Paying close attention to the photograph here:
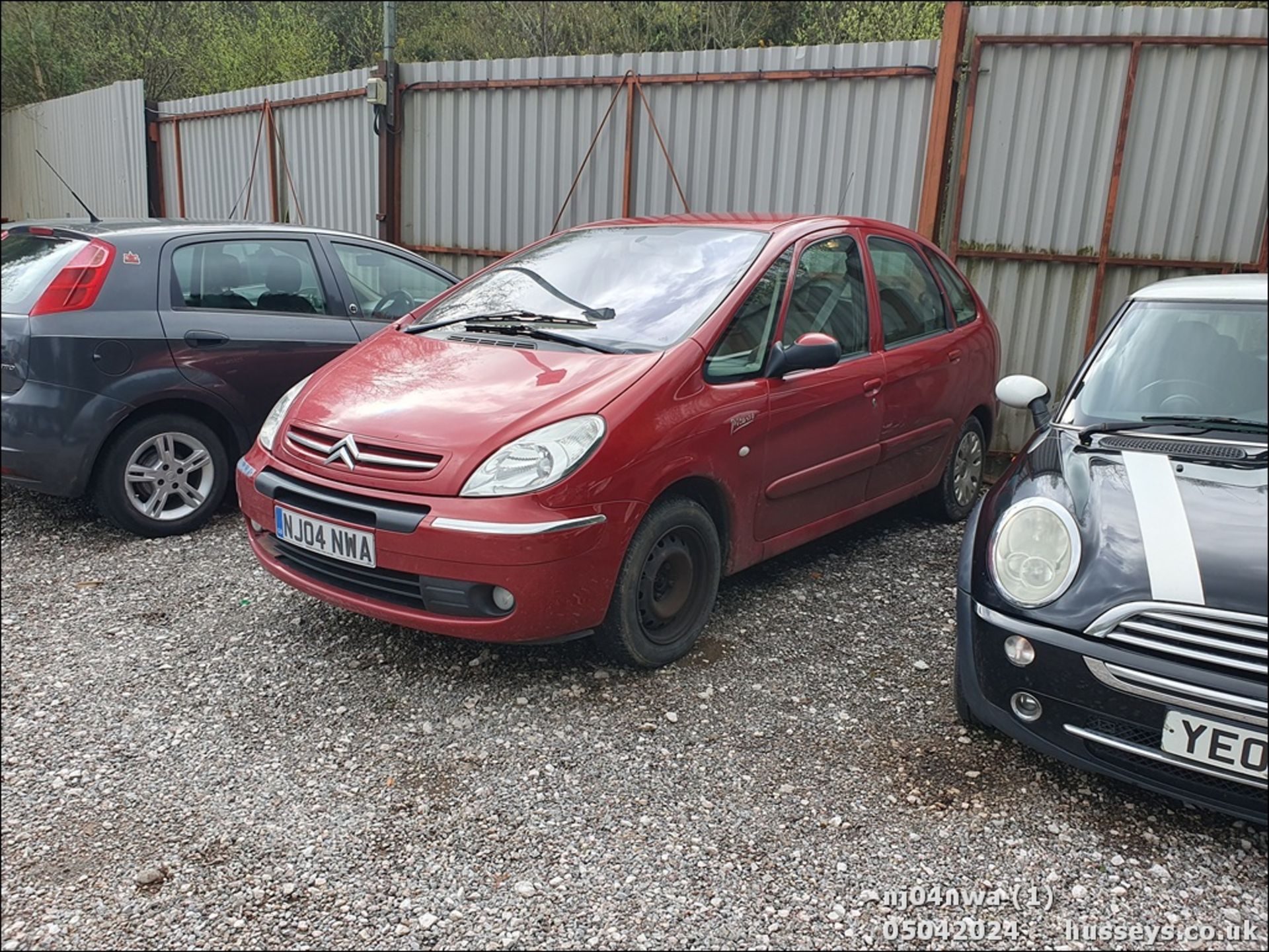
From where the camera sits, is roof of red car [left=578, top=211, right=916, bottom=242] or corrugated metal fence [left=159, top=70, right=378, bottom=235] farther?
corrugated metal fence [left=159, top=70, right=378, bottom=235]

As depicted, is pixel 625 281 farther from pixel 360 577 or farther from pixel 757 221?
pixel 360 577

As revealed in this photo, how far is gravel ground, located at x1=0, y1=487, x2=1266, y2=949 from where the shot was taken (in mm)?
2322

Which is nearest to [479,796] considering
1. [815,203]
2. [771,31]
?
[815,203]

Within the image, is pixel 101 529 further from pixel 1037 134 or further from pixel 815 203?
pixel 1037 134

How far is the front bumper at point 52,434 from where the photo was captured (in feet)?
14.1

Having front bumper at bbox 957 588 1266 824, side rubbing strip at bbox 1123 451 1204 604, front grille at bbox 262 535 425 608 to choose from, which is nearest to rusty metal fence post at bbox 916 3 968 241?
side rubbing strip at bbox 1123 451 1204 604

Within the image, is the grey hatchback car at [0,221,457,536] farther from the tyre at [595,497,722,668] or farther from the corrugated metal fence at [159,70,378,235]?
the corrugated metal fence at [159,70,378,235]

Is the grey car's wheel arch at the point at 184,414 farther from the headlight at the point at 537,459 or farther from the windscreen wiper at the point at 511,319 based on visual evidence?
the headlight at the point at 537,459

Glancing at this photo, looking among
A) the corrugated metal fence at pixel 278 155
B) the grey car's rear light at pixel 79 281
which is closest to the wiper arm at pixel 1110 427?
the grey car's rear light at pixel 79 281

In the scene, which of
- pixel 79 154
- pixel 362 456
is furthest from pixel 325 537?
pixel 79 154

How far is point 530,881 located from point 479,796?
41 cm

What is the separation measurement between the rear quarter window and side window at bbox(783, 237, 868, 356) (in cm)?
334

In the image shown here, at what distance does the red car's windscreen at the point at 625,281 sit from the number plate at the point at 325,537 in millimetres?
1138

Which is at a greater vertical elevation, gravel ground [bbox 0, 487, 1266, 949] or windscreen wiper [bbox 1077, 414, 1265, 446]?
windscreen wiper [bbox 1077, 414, 1265, 446]
